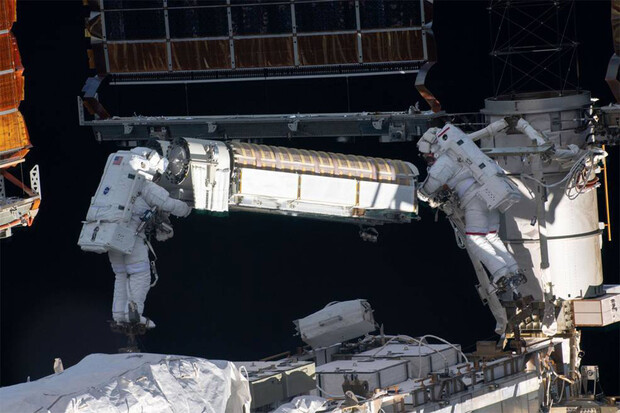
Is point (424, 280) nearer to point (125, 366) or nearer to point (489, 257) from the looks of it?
point (489, 257)

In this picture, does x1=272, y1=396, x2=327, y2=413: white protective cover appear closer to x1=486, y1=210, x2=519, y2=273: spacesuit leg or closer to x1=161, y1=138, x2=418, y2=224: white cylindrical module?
x1=161, y1=138, x2=418, y2=224: white cylindrical module

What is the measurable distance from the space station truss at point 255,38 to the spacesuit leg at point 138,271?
181 inches

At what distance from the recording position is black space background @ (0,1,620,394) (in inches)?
982

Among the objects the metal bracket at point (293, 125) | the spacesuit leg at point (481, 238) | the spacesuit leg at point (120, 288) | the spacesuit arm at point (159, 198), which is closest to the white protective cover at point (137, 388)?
the spacesuit leg at point (120, 288)

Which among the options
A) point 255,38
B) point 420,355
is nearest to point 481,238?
point 420,355

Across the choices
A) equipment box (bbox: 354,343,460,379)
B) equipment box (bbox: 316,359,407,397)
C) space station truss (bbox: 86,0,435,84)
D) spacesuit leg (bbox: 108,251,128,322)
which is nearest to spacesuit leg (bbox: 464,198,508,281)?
equipment box (bbox: 354,343,460,379)

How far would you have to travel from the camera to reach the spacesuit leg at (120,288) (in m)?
19.4

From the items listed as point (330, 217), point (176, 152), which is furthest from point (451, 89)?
point (176, 152)

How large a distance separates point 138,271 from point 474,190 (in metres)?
3.81

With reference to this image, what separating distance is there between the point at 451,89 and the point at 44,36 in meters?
5.54

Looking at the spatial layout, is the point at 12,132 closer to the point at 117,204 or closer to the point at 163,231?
the point at 117,204

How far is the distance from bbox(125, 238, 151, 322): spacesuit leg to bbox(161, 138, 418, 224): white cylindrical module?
738mm

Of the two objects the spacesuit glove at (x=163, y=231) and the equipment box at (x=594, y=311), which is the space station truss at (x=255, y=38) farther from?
the spacesuit glove at (x=163, y=231)

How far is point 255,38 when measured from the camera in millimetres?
23234
